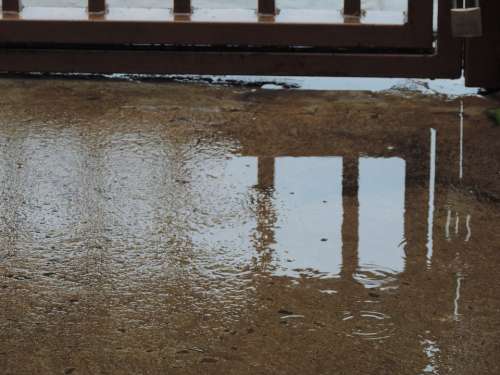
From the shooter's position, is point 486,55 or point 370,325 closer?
point 370,325

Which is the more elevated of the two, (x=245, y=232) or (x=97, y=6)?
(x=97, y=6)

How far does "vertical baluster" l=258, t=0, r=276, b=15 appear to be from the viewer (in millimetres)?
4199

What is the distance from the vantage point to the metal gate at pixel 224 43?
13.6 feet

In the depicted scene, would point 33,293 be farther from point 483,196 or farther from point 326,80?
point 326,80

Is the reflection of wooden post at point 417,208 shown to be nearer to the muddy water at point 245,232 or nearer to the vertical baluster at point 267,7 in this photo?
the muddy water at point 245,232

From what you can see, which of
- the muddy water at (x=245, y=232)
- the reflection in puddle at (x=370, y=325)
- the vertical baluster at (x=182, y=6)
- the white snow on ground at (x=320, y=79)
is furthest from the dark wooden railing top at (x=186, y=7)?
the reflection in puddle at (x=370, y=325)

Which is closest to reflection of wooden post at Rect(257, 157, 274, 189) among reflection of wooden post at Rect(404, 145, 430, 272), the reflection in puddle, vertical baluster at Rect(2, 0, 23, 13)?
reflection of wooden post at Rect(404, 145, 430, 272)

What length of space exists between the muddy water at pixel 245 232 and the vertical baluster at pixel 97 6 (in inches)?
13.2

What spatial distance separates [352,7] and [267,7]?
306 millimetres

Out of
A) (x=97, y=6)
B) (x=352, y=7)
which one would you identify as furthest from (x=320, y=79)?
(x=97, y=6)

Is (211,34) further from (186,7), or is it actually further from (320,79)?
(320,79)

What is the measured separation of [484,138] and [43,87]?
157cm

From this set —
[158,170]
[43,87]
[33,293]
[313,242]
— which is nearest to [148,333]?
[33,293]

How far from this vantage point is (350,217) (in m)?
2.93
